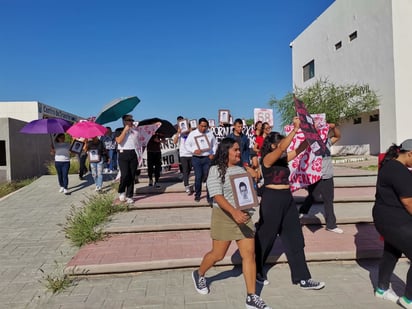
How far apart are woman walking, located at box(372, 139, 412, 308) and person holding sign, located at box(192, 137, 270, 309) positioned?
133 centimetres

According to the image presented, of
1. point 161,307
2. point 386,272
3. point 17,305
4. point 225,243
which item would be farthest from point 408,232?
point 17,305

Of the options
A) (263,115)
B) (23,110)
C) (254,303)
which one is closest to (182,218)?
(254,303)

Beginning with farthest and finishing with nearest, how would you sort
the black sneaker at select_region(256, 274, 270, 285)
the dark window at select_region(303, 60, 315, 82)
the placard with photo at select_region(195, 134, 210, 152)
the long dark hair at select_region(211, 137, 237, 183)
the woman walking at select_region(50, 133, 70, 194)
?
1. the dark window at select_region(303, 60, 315, 82)
2. the woman walking at select_region(50, 133, 70, 194)
3. the placard with photo at select_region(195, 134, 210, 152)
4. the black sneaker at select_region(256, 274, 270, 285)
5. the long dark hair at select_region(211, 137, 237, 183)

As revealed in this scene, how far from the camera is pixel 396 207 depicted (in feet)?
10.8

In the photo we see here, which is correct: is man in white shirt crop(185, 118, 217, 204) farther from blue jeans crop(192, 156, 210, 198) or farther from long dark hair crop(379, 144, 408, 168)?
long dark hair crop(379, 144, 408, 168)

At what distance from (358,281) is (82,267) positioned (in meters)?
3.44

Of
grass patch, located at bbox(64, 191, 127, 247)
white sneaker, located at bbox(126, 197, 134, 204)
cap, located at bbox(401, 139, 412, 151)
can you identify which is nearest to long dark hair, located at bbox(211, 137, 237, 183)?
cap, located at bbox(401, 139, 412, 151)

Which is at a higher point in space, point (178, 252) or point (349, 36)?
point (349, 36)

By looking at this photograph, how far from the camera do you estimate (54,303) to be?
3621 mm

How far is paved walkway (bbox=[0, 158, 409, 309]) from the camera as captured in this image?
359cm

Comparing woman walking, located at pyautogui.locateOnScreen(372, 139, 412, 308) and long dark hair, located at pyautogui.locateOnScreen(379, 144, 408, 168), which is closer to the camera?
woman walking, located at pyautogui.locateOnScreen(372, 139, 412, 308)

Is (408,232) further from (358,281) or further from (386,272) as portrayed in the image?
(358,281)

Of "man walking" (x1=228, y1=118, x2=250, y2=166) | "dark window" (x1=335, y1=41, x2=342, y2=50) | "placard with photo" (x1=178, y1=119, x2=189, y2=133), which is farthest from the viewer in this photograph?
"dark window" (x1=335, y1=41, x2=342, y2=50)

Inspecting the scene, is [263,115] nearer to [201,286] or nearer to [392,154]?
[392,154]
